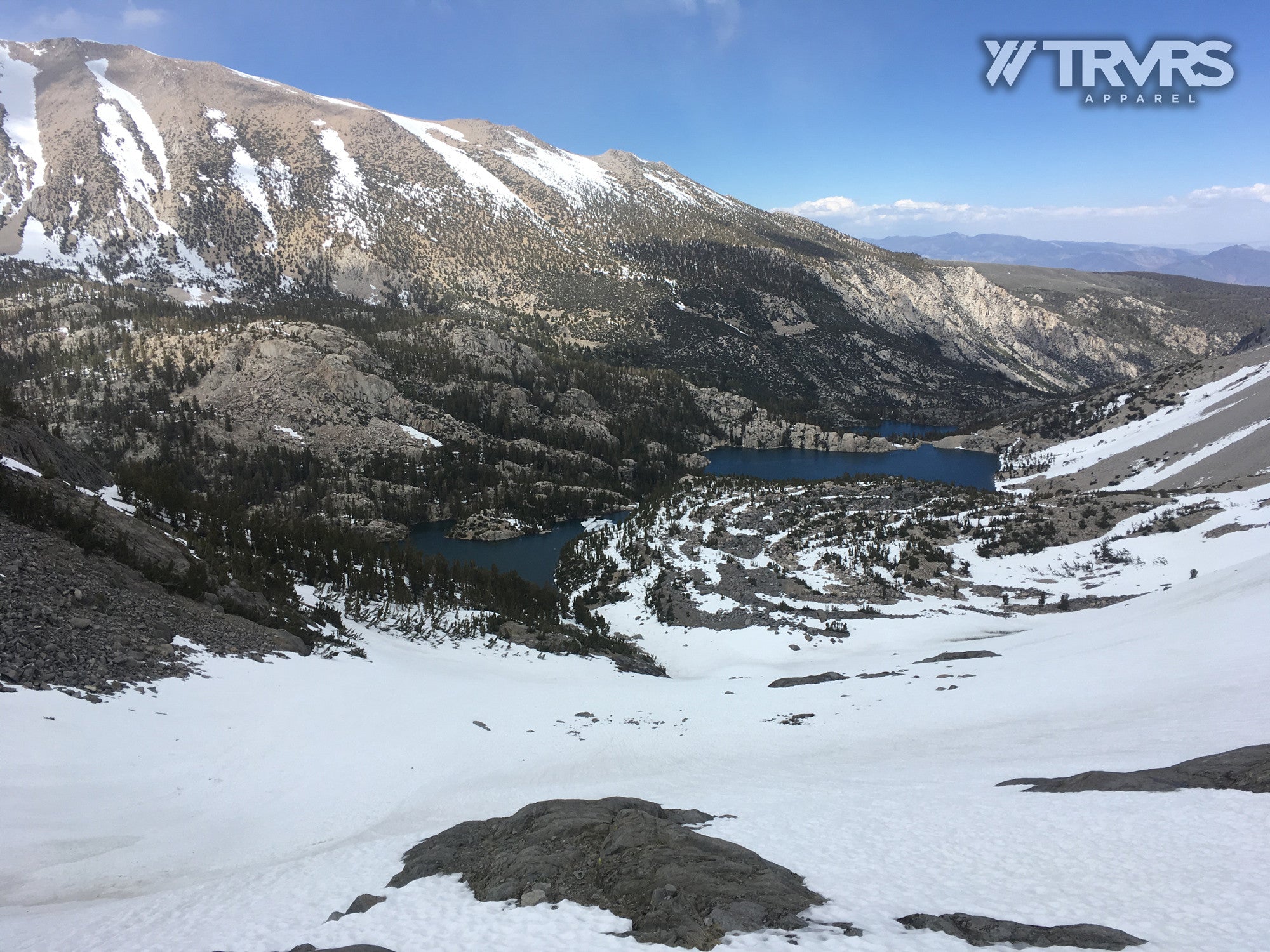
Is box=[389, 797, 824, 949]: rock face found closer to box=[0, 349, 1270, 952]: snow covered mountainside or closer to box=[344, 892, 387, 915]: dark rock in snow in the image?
box=[0, 349, 1270, 952]: snow covered mountainside

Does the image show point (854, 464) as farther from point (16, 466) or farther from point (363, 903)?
point (363, 903)

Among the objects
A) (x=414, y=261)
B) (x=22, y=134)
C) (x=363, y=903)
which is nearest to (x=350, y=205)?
(x=414, y=261)

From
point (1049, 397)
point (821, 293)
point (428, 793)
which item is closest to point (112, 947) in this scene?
point (428, 793)

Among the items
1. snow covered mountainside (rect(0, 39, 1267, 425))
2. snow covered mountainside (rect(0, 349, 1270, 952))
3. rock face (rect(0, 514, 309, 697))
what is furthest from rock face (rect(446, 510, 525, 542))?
snow covered mountainside (rect(0, 39, 1267, 425))

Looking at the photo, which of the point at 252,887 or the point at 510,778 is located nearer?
the point at 252,887

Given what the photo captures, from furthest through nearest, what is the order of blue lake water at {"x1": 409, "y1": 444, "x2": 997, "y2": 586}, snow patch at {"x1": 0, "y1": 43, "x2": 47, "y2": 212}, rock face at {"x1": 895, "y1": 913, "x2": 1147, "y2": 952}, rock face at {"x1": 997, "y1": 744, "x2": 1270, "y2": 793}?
snow patch at {"x1": 0, "y1": 43, "x2": 47, "y2": 212}, blue lake water at {"x1": 409, "y1": 444, "x2": 997, "y2": 586}, rock face at {"x1": 997, "y1": 744, "x2": 1270, "y2": 793}, rock face at {"x1": 895, "y1": 913, "x2": 1147, "y2": 952}

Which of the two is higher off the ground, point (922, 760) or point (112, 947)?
point (112, 947)

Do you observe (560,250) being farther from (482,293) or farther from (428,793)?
(428,793)
